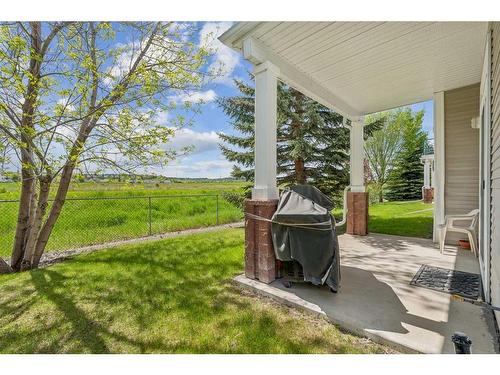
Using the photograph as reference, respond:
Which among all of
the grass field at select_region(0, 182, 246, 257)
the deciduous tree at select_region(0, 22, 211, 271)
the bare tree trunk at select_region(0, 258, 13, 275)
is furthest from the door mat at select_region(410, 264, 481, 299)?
the bare tree trunk at select_region(0, 258, 13, 275)

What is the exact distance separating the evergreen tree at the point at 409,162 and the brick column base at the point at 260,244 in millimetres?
16135

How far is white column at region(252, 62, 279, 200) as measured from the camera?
3.04 meters

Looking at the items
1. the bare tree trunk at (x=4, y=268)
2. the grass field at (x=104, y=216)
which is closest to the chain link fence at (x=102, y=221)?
the grass field at (x=104, y=216)

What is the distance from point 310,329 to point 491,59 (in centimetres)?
320

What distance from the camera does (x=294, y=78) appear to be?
374cm

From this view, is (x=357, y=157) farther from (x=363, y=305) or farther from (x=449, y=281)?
(x=363, y=305)

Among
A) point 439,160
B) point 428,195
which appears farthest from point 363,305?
point 428,195

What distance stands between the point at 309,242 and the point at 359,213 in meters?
3.57

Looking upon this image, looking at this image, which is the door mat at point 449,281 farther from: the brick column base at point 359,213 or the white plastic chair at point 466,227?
the brick column base at point 359,213

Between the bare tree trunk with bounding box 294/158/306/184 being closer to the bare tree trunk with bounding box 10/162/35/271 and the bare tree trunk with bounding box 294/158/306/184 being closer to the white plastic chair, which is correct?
the white plastic chair

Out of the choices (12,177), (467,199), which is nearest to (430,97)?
(467,199)

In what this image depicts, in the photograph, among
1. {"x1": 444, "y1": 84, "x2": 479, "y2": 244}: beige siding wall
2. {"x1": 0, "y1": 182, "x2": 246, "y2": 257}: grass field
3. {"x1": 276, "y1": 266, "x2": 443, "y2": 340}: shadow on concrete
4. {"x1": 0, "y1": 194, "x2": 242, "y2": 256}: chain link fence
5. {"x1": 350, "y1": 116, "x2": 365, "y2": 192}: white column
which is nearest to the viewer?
{"x1": 276, "y1": 266, "x2": 443, "y2": 340}: shadow on concrete

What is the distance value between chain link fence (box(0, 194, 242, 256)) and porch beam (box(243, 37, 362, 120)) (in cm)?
448

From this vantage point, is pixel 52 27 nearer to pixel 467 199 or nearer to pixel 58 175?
pixel 58 175
